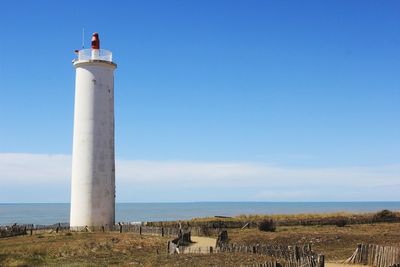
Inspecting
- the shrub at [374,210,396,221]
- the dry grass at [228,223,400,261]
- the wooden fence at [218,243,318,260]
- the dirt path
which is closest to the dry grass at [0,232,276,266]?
the wooden fence at [218,243,318,260]

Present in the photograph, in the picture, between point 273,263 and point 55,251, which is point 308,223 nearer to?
point 55,251

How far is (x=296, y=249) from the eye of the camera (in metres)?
21.5

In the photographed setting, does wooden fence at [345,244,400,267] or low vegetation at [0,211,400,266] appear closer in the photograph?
wooden fence at [345,244,400,267]

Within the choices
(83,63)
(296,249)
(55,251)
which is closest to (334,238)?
(296,249)

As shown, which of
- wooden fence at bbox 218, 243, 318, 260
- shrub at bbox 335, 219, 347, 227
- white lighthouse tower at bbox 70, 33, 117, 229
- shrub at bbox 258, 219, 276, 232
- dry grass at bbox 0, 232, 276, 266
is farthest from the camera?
shrub at bbox 335, 219, 347, 227

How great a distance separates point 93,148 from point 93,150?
130 mm

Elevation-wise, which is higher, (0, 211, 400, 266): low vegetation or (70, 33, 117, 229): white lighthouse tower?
(70, 33, 117, 229): white lighthouse tower

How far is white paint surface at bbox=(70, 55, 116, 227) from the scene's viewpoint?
1449 inches

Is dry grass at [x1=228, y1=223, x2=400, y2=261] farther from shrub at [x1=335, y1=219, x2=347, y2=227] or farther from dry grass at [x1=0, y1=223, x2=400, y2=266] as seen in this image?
shrub at [x1=335, y1=219, x2=347, y2=227]

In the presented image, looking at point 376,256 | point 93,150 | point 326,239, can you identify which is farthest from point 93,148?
point 376,256

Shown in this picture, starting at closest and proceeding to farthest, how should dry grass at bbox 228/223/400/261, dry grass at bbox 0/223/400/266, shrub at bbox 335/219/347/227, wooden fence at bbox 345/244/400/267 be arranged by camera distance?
1. wooden fence at bbox 345/244/400/267
2. dry grass at bbox 0/223/400/266
3. dry grass at bbox 228/223/400/261
4. shrub at bbox 335/219/347/227

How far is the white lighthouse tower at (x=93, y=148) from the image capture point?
1449 inches

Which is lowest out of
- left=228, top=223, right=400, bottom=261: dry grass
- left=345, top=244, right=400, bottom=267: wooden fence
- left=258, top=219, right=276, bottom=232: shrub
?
left=345, top=244, right=400, bottom=267: wooden fence

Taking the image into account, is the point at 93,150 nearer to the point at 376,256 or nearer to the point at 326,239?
the point at 326,239
